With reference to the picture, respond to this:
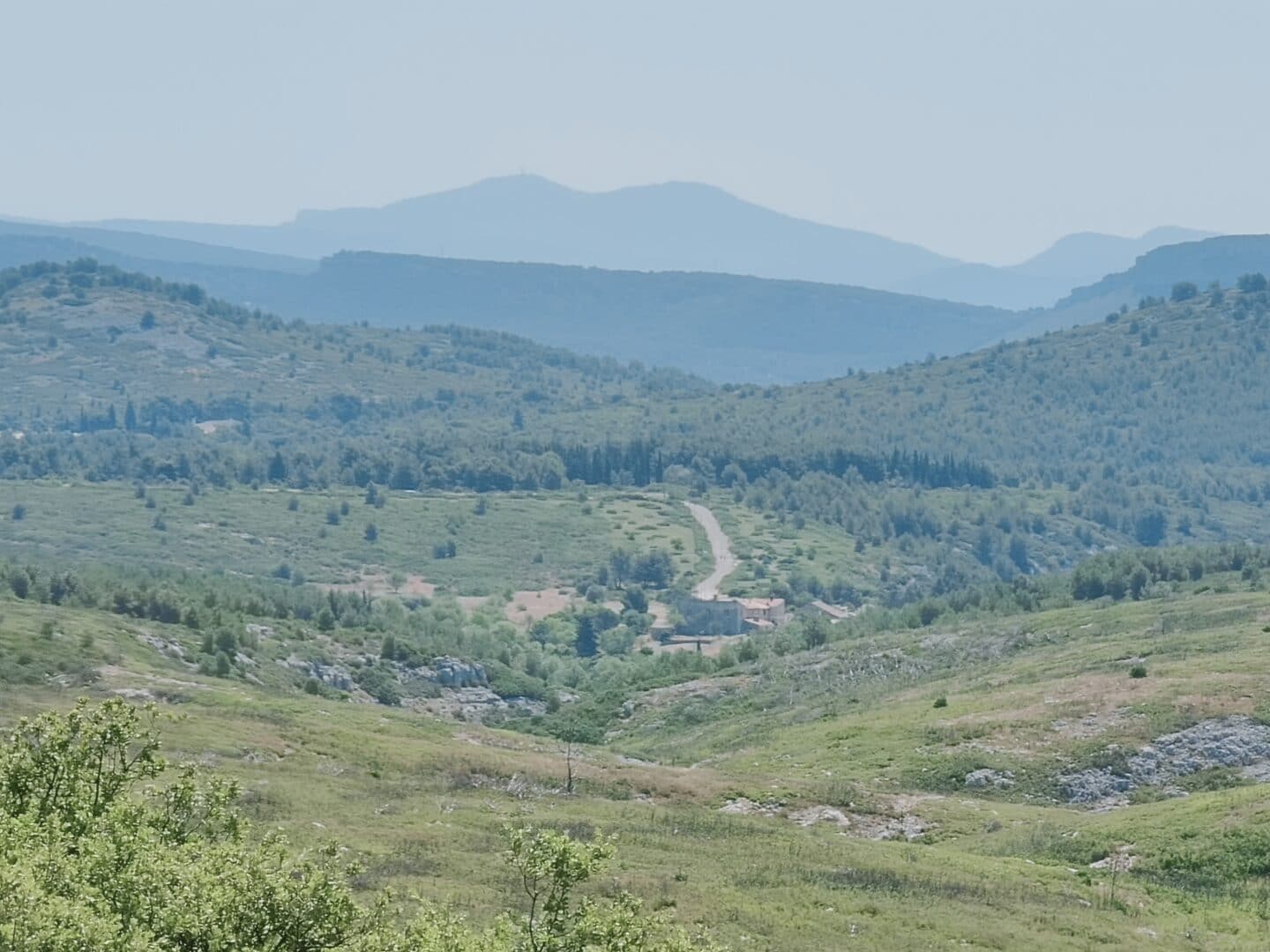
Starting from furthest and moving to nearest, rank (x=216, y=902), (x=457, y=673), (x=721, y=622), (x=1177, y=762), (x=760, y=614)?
(x=721, y=622)
(x=760, y=614)
(x=457, y=673)
(x=1177, y=762)
(x=216, y=902)

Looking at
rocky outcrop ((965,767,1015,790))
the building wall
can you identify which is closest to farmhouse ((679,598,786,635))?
the building wall

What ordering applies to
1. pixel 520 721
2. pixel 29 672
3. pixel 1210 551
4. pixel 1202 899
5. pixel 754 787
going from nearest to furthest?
pixel 1202 899, pixel 754 787, pixel 29 672, pixel 520 721, pixel 1210 551

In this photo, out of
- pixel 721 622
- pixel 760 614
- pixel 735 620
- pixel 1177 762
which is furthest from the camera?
pixel 721 622

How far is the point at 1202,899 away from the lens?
49312 millimetres

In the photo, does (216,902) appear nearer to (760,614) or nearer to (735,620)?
(760,614)

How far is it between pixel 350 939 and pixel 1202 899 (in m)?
30.4

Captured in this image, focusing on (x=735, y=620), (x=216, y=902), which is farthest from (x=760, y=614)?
(x=216, y=902)

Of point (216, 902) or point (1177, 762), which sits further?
point (1177, 762)

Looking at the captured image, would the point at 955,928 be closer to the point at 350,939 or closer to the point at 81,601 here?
the point at 350,939

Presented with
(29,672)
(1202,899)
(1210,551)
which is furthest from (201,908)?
(1210,551)

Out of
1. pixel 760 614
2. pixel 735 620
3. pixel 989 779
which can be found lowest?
pixel 735 620

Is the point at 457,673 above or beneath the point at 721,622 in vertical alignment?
above

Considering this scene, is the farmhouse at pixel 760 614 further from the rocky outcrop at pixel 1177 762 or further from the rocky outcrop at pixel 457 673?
the rocky outcrop at pixel 1177 762

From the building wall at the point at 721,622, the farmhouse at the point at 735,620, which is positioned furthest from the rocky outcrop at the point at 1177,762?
the building wall at the point at 721,622
